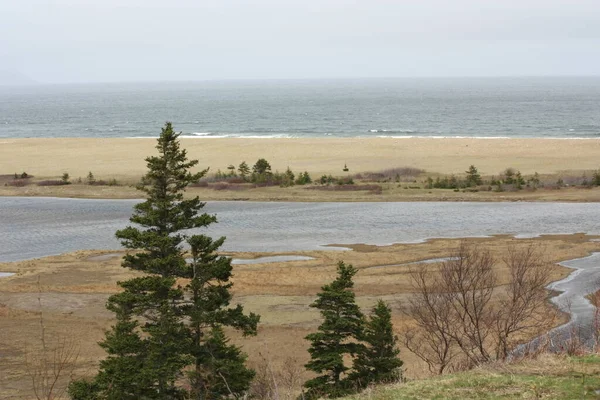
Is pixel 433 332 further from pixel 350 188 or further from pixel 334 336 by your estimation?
pixel 350 188

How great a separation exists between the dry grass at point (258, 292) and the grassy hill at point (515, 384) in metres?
9.59

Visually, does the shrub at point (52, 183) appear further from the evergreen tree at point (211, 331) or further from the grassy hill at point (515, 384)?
the grassy hill at point (515, 384)

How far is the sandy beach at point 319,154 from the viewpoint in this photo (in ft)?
251

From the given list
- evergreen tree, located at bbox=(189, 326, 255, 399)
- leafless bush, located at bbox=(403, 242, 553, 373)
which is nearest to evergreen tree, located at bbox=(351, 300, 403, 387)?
leafless bush, located at bbox=(403, 242, 553, 373)

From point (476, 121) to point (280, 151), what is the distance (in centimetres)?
6184

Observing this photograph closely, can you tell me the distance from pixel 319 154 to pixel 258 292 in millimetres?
56168

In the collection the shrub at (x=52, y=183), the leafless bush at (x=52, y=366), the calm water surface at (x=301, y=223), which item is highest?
the shrub at (x=52, y=183)

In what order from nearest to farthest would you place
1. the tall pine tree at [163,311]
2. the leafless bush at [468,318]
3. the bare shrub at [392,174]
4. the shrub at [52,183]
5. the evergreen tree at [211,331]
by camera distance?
the tall pine tree at [163,311], the evergreen tree at [211,331], the leafless bush at [468,318], the bare shrub at [392,174], the shrub at [52,183]

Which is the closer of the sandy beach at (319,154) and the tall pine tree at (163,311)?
the tall pine tree at (163,311)

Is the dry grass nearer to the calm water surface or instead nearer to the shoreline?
the calm water surface

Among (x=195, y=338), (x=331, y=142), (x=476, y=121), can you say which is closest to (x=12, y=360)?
(x=195, y=338)

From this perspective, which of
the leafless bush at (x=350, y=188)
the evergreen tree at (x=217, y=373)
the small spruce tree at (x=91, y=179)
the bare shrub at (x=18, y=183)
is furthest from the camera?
the bare shrub at (x=18, y=183)

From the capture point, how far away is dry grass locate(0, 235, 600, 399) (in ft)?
87.1

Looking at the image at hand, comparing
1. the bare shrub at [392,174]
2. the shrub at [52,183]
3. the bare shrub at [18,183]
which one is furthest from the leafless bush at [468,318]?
the bare shrub at [18,183]
